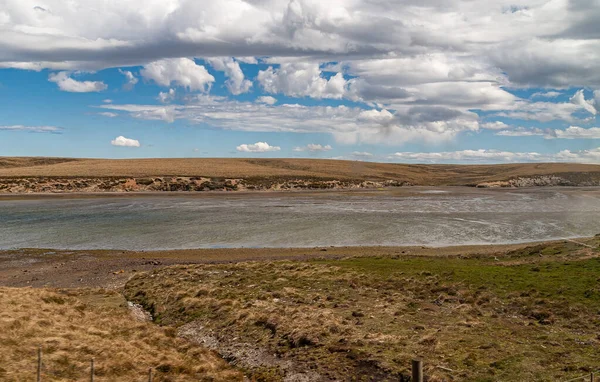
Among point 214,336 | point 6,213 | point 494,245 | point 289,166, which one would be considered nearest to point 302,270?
point 214,336

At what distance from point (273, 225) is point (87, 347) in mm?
42111

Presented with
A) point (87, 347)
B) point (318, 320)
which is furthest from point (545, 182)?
point (87, 347)

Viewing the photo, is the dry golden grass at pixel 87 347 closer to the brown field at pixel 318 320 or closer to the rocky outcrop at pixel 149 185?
the brown field at pixel 318 320

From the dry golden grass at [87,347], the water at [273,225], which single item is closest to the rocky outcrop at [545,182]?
the water at [273,225]

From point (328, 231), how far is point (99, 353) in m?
39.0

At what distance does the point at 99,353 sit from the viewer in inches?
632

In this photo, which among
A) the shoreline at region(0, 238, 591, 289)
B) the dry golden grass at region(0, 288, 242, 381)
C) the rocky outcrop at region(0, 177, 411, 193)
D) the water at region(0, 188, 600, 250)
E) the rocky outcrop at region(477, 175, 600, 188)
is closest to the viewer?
the dry golden grass at region(0, 288, 242, 381)

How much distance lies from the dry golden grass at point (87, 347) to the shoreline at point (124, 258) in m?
8.37

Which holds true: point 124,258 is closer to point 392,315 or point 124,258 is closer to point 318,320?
point 318,320

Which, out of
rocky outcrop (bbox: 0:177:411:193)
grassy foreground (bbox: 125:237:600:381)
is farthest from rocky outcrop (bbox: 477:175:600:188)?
grassy foreground (bbox: 125:237:600:381)

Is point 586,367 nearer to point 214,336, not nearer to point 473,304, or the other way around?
point 473,304

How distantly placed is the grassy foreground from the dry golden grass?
1611 mm

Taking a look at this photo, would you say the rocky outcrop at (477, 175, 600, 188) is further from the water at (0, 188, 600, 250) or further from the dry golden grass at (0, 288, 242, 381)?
the dry golden grass at (0, 288, 242, 381)

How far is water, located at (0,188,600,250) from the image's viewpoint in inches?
1873
